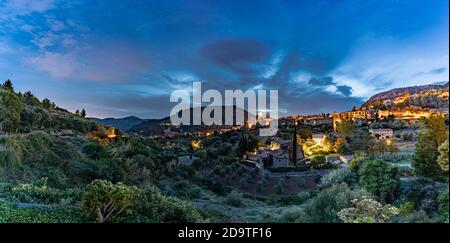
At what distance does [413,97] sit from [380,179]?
1437 mm

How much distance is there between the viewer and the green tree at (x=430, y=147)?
4.37 meters

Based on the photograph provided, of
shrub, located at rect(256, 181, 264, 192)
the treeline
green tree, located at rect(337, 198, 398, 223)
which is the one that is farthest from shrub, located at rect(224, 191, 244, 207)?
the treeline

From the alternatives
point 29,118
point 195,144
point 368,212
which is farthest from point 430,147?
point 29,118

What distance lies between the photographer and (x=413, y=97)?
512 centimetres

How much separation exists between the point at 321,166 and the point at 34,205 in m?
5.17

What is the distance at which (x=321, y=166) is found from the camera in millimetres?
6527

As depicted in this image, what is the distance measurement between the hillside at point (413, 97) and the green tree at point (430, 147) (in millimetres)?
265

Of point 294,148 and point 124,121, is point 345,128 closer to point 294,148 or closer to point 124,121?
point 294,148

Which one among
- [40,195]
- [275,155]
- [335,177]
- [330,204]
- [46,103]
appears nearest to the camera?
[330,204]

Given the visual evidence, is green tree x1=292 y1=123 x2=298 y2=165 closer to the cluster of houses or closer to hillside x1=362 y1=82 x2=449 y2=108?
the cluster of houses

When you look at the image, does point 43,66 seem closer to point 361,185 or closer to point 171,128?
point 171,128

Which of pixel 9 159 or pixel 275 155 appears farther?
pixel 275 155
